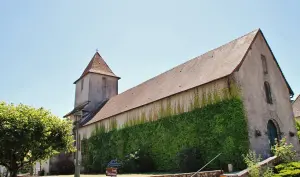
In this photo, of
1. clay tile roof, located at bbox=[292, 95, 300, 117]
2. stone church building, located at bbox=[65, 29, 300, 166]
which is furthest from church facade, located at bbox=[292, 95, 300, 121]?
stone church building, located at bbox=[65, 29, 300, 166]

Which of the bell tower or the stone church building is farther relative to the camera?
the bell tower

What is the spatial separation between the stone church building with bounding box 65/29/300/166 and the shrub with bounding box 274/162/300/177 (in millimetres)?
2904

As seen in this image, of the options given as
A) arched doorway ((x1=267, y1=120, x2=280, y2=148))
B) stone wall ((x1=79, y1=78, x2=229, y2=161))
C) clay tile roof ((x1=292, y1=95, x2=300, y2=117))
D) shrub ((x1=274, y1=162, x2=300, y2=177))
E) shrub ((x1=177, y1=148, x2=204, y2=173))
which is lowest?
shrub ((x1=274, y1=162, x2=300, y2=177))

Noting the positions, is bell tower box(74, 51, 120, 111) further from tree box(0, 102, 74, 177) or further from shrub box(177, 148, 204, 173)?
shrub box(177, 148, 204, 173)

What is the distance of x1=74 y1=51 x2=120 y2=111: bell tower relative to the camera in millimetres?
35312

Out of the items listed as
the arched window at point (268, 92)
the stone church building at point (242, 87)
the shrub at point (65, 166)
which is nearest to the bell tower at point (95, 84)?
the shrub at point (65, 166)

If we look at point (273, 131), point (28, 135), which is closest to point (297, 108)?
point (273, 131)

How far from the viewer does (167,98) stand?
21.2 metres

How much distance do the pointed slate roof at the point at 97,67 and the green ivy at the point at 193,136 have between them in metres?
12.5

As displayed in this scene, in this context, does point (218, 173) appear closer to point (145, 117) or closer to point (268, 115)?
point (268, 115)

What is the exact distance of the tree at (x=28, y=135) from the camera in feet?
51.8

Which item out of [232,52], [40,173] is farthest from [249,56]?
[40,173]

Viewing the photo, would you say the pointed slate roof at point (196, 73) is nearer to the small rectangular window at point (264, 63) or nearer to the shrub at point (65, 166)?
the small rectangular window at point (264, 63)

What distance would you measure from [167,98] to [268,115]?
287 inches
